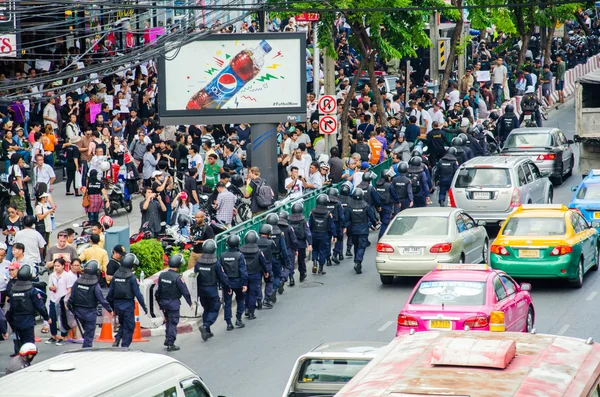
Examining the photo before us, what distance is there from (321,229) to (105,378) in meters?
13.2

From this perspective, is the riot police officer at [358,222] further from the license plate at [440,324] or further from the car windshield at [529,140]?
the car windshield at [529,140]

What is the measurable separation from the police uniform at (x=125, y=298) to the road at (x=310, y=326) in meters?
0.68

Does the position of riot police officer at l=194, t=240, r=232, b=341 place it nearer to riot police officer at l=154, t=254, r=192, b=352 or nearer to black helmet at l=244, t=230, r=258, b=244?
riot police officer at l=154, t=254, r=192, b=352

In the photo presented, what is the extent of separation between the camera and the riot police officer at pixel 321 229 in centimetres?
2230

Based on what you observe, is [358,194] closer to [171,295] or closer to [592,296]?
[592,296]

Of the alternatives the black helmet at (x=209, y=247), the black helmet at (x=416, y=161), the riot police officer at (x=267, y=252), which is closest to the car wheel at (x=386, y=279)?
the riot police officer at (x=267, y=252)

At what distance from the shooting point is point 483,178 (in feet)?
81.4

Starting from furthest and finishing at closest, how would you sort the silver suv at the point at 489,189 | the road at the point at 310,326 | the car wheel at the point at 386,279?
the silver suv at the point at 489,189
the car wheel at the point at 386,279
the road at the point at 310,326

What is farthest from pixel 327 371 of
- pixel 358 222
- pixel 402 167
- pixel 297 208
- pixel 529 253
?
pixel 402 167

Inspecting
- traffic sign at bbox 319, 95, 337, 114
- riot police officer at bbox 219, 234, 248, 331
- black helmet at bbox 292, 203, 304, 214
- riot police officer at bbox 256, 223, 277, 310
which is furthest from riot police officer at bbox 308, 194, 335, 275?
traffic sign at bbox 319, 95, 337, 114

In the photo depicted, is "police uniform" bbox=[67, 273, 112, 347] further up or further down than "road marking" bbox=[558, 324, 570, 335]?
further up

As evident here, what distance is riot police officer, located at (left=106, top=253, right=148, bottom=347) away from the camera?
56.3 feet

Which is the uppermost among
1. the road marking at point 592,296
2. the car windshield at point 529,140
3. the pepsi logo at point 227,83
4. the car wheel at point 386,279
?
the pepsi logo at point 227,83

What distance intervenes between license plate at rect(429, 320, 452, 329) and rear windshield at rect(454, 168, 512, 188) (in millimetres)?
9546
